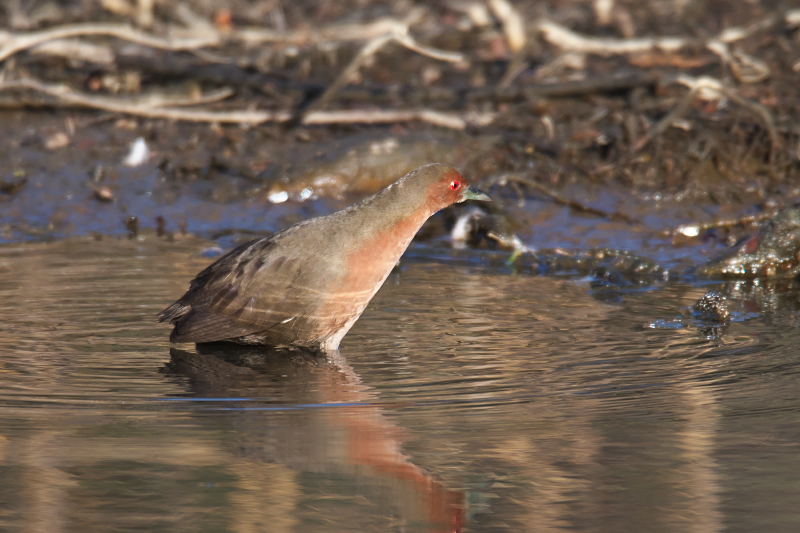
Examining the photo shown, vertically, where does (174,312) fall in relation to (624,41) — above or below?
below

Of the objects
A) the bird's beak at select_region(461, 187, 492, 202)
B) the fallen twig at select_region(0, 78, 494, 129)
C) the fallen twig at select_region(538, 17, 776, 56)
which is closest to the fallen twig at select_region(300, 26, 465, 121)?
the fallen twig at select_region(0, 78, 494, 129)

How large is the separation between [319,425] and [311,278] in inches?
45.7

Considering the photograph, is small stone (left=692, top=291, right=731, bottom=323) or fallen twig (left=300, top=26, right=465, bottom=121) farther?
fallen twig (left=300, top=26, right=465, bottom=121)

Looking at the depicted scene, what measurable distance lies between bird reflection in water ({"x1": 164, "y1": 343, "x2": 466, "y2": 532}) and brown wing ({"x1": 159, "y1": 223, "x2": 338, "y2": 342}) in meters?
0.15

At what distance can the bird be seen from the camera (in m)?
5.07

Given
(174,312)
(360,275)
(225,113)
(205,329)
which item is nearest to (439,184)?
(360,275)

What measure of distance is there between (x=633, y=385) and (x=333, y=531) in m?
1.79

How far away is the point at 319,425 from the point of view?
407 cm

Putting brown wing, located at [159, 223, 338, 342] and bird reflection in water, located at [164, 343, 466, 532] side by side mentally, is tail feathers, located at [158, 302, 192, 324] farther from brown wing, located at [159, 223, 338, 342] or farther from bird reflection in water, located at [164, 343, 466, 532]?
bird reflection in water, located at [164, 343, 466, 532]

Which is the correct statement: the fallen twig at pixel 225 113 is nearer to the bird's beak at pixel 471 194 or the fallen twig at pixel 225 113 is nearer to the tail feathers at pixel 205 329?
the bird's beak at pixel 471 194

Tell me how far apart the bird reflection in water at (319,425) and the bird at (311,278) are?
14 cm

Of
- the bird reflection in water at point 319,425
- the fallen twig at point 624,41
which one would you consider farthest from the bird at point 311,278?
the fallen twig at point 624,41

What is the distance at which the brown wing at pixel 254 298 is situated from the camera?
5.10 m

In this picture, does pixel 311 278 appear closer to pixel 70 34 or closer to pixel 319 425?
pixel 319 425
